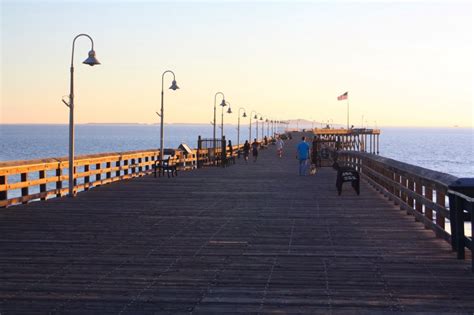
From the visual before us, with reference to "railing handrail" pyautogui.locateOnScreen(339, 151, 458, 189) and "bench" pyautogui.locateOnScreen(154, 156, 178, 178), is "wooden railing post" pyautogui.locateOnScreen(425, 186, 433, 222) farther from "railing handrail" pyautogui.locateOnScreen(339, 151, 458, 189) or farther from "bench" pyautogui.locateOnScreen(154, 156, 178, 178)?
"bench" pyautogui.locateOnScreen(154, 156, 178, 178)

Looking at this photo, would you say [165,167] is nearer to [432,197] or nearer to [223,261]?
[432,197]

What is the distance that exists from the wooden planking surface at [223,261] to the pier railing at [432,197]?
27 cm

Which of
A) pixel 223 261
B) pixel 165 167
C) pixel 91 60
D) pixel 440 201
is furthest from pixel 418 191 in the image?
pixel 165 167

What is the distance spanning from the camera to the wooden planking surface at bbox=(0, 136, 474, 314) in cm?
758

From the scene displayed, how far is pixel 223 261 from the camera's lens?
990 cm

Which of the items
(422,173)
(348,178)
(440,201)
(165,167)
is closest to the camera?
(440,201)

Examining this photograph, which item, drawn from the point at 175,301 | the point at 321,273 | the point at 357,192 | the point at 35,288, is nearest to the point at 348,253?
the point at 321,273

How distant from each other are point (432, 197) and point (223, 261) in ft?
15.8

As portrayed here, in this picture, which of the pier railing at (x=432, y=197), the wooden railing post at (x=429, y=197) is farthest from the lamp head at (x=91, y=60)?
the wooden railing post at (x=429, y=197)

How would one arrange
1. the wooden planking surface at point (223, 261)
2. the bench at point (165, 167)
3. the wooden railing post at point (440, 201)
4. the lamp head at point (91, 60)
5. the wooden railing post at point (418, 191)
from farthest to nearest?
1. the bench at point (165, 167)
2. the lamp head at point (91, 60)
3. the wooden railing post at point (418, 191)
4. the wooden railing post at point (440, 201)
5. the wooden planking surface at point (223, 261)

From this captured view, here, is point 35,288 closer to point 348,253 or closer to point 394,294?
point 394,294

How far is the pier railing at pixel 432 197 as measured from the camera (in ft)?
32.9

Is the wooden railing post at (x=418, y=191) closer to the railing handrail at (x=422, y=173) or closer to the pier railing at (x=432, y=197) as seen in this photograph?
the pier railing at (x=432, y=197)

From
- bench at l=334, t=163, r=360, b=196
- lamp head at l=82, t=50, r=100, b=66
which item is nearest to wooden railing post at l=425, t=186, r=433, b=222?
bench at l=334, t=163, r=360, b=196
